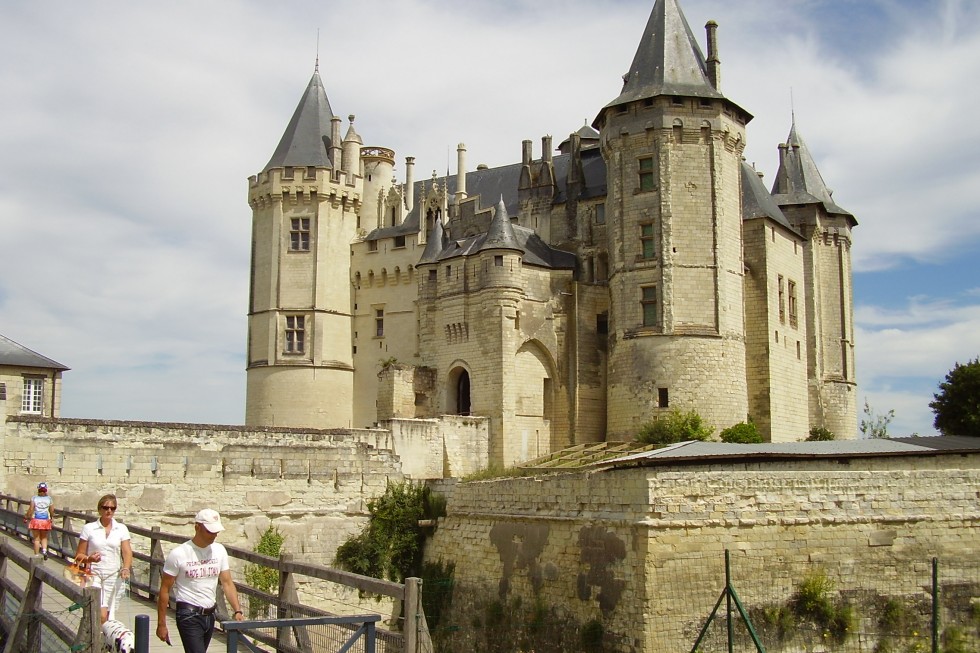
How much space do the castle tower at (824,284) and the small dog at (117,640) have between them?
119ft

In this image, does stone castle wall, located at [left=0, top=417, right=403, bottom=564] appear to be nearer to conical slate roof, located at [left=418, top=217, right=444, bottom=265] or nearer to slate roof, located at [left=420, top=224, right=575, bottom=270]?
slate roof, located at [left=420, top=224, right=575, bottom=270]

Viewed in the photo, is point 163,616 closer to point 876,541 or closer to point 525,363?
point 876,541

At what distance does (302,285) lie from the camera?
42.2m

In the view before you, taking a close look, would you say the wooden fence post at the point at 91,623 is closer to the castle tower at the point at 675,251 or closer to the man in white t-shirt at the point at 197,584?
the man in white t-shirt at the point at 197,584

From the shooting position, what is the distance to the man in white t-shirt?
8.21 metres

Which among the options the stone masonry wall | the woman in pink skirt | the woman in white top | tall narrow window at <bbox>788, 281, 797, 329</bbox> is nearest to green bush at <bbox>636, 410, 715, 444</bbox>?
tall narrow window at <bbox>788, 281, 797, 329</bbox>


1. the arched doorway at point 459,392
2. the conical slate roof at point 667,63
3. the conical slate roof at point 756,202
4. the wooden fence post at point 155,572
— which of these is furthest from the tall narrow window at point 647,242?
the wooden fence post at point 155,572

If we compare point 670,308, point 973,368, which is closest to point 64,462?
point 670,308

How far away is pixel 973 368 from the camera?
31.5 metres

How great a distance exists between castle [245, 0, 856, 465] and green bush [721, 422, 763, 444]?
0.52 meters

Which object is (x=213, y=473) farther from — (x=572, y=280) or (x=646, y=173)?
(x=646, y=173)

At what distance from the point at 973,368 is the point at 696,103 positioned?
39.0ft

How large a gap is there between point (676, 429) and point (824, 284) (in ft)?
47.4

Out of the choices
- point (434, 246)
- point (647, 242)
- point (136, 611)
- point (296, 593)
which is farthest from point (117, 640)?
point (434, 246)
